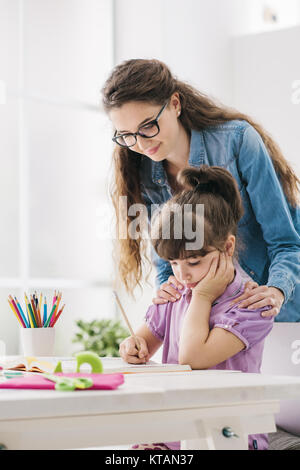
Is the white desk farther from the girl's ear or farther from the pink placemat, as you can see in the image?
the girl's ear

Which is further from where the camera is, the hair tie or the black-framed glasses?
the black-framed glasses

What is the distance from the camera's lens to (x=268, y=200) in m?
1.72

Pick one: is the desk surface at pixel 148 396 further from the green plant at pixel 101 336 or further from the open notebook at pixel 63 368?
the green plant at pixel 101 336

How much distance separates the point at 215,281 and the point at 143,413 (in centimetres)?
57

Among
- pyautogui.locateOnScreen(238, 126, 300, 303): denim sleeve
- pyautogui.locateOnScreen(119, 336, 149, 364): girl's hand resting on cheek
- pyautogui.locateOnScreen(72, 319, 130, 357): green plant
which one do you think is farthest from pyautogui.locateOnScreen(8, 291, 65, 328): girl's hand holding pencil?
pyautogui.locateOnScreen(72, 319, 130, 357): green plant

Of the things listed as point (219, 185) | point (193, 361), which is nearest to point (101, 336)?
point (219, 185)

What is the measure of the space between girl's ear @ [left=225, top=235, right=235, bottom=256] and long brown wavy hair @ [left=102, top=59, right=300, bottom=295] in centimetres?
41

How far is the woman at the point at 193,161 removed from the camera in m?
1.65

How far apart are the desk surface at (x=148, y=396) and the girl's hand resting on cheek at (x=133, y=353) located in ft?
1.39

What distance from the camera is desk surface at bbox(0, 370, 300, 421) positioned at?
809 mm

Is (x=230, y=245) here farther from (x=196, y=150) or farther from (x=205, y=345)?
(x=196, y=150)

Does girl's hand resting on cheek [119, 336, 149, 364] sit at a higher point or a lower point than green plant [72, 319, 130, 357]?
higher
